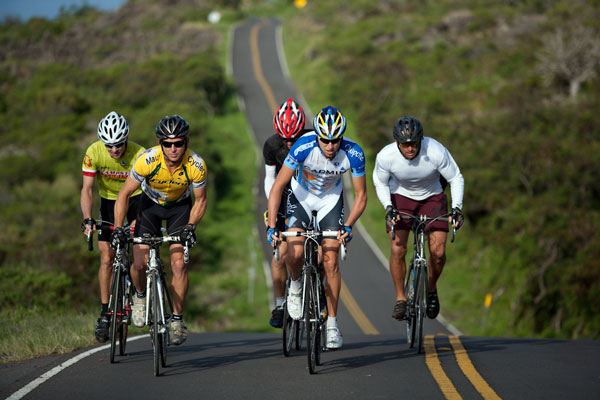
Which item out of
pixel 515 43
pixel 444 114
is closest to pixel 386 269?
pixel 444 114

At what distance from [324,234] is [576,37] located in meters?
55.9

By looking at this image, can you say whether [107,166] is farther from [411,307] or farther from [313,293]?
[411,307]

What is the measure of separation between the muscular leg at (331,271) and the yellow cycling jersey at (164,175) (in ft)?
4.99

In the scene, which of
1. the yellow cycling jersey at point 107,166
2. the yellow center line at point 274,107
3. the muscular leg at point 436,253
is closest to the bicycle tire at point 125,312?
the yellow cycling jersey at point 107,166

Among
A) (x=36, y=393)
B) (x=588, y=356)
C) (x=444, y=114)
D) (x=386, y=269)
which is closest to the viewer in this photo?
(x=36, y=393)

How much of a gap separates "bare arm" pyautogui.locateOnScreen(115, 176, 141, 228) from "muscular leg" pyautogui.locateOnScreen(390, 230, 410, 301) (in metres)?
3.22

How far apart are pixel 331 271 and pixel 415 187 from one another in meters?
1.70

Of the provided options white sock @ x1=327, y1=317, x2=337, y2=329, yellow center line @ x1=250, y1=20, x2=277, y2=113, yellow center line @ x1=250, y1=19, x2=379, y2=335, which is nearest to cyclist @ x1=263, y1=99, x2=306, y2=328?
white sock @ x1=327, y1=317, x2=337, y2=329

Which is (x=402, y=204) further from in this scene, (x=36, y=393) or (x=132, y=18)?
(x=132, y=18)

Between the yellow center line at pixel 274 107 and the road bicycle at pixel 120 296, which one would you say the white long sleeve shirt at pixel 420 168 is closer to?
the road bicycle at pixel 120 296

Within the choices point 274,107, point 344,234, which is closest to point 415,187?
point 344,234

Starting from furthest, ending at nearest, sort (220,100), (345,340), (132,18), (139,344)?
(132,18) < (220,100) < (345,340) < (139,344)

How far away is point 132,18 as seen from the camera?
4296 inches

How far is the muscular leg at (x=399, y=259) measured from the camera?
909cm
